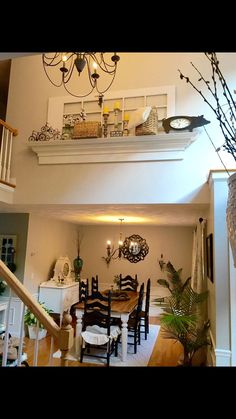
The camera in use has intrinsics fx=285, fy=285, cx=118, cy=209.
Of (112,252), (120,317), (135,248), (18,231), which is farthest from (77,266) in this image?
(120,317)

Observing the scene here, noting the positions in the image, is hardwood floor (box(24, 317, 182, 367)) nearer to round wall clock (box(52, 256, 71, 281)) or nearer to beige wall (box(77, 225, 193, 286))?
round wall clock (box(52, 256, 71, 281))

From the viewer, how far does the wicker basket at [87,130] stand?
149 inches

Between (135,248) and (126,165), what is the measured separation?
433 cm

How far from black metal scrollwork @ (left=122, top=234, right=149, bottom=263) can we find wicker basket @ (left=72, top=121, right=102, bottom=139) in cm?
432

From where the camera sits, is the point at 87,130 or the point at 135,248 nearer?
the point at 87,130

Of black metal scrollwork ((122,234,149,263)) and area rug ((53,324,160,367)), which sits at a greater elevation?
black metal scrollwork ((122,234,149,263))

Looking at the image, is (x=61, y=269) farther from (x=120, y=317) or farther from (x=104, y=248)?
(x=120, y=317)

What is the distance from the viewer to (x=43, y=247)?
231 inches

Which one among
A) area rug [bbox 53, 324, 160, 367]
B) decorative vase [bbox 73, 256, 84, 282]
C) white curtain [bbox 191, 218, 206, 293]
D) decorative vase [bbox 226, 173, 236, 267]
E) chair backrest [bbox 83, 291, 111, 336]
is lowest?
area rug [bbox 53, 324, 160, 367]

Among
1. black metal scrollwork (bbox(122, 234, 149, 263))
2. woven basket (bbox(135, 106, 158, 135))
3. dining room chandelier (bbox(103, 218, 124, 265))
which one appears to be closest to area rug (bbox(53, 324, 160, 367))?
black metal scrollwork (bbox(122, 234, 149, 263))

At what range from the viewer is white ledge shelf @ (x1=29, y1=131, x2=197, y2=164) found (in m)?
3.55

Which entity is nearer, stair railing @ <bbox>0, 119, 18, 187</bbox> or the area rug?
stair railing @ <bbox>0, 119, 18, 187</bbox>
